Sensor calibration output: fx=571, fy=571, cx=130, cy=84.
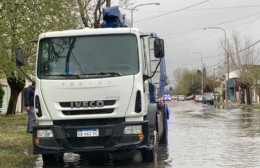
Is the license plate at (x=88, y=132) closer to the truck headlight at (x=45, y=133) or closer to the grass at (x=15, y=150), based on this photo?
the truck headlight at (x=45, y=133)

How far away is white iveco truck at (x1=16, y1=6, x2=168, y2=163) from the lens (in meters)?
11.7

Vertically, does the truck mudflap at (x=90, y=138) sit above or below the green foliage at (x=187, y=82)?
below

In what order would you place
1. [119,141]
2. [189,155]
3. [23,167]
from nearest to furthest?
1. [119,141]
2. [23,167]
3. [189,155]

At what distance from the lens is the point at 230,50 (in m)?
73.8

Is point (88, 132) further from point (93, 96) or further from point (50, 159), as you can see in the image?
point (50, 159)

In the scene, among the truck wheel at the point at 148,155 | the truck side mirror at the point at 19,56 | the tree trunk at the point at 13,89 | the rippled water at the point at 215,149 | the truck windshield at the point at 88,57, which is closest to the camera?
the truck windshield at the point at 88,57

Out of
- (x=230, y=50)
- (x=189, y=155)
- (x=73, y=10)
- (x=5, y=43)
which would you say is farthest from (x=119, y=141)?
(x=230, y=50)

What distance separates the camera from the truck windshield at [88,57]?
39.3 feet

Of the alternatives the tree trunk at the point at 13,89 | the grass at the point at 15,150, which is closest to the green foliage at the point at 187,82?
the tree trunk at the point at 13,89

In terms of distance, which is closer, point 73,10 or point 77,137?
point 77,137

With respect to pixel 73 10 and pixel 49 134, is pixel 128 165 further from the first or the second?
pixel 73 10

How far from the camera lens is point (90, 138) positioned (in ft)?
38.8

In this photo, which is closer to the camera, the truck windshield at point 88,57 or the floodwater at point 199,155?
the truck windshield at point 88,57

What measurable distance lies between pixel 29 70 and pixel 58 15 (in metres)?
7.02
